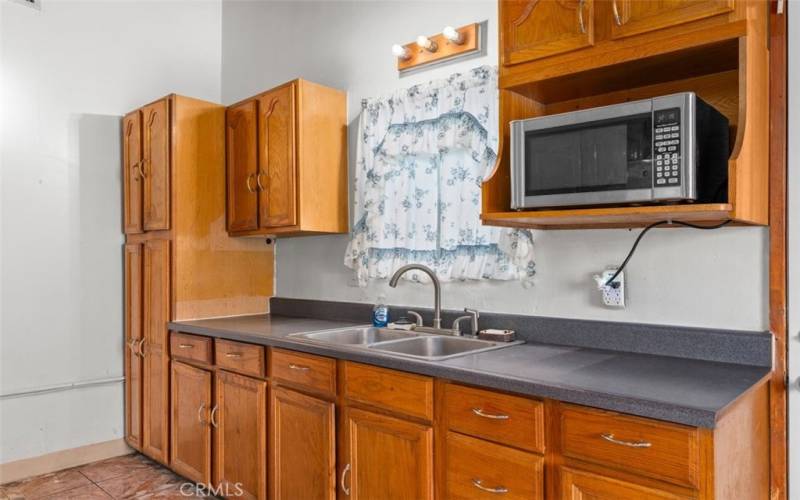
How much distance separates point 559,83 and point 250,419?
184 cm

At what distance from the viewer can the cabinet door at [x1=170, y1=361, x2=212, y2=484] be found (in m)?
2.81

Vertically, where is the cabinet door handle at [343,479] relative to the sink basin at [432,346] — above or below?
below

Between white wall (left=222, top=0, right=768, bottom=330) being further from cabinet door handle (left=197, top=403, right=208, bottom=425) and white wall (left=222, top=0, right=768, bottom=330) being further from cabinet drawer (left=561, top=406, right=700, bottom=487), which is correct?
cabinet door handle (left=197, top=403, right=208, bottom=425)

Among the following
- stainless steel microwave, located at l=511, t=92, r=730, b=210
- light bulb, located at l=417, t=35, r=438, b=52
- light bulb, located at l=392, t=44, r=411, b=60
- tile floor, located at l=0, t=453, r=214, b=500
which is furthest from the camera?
tile floor, located at l=0, t=453, r=214, b=500

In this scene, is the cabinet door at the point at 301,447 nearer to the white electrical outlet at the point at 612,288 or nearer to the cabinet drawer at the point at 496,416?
the cabinet drawer at the point at 496,416

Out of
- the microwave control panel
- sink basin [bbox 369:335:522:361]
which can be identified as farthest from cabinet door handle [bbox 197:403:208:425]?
the microwave control panel

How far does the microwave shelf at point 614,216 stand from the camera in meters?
1.52

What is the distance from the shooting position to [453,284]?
8.50 feet

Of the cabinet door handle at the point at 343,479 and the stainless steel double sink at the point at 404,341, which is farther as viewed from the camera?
the stainless steel double sink at the point at 404,341

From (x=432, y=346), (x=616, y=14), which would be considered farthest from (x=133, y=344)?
(x=616, y=14)

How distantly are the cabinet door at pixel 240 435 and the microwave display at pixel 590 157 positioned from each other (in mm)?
1433

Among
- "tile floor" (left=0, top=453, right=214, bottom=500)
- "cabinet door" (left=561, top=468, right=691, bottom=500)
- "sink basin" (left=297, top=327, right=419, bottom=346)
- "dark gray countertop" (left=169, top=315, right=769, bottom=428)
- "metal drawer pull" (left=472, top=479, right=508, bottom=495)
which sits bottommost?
"tile floor" (left=0, top=453, right=214, bottom=500)

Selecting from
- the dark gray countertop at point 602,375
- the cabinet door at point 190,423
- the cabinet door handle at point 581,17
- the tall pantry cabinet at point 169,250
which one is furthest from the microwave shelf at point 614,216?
the tall pantry cabinet at point 169,250

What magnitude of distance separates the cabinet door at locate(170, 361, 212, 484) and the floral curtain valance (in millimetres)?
936
